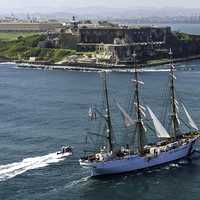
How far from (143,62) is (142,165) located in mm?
45900

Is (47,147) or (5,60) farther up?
(47,147)

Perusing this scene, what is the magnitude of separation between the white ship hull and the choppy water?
0.39 metres

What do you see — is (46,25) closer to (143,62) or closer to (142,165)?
(143,62)

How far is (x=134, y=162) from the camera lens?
89.9ft

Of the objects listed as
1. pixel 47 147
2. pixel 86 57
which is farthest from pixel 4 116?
pixel 86 57

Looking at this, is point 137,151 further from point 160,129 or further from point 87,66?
point 87,66

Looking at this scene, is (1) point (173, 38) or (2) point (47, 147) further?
(1) point (173, 38)

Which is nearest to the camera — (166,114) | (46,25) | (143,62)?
(166,114)

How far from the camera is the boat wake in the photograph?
2669 centimetres

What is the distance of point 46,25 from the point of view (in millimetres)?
113812

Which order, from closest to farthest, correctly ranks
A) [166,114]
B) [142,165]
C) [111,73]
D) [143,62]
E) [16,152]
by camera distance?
[142,165] → [16,152] → [166,114] → [111,73] → [143,62]

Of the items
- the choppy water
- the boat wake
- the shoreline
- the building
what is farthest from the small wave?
the building

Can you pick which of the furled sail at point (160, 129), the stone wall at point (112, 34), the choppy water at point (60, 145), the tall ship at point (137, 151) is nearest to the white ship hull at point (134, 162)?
the tall ship at point (137, 151)

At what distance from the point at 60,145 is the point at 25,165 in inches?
146
